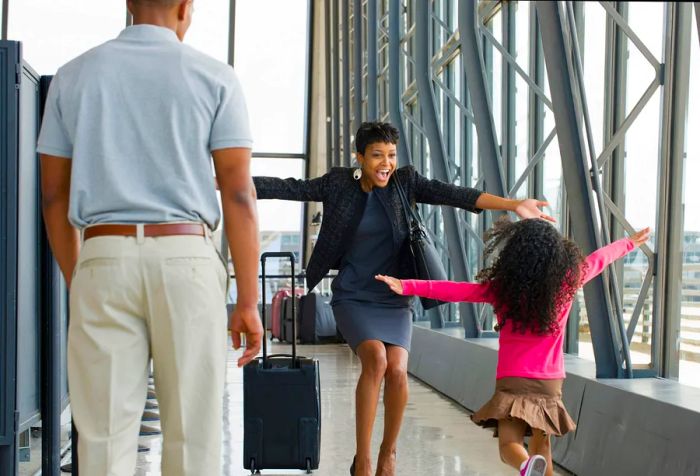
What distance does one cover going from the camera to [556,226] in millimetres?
8367

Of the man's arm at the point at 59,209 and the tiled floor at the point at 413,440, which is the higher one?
the man's arm at the point at 59,209

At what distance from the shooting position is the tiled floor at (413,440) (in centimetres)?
553

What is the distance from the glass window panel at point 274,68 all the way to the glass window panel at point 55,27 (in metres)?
2.86

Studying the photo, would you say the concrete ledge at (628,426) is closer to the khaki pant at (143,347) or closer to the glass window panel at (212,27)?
the khaki pant at (143,347)

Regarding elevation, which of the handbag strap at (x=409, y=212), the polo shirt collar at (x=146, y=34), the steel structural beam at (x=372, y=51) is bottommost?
the handbag strap at (x=409, y=212)

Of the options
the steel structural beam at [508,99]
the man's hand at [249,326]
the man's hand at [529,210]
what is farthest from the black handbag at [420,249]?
the steel structural beam at [508,99]

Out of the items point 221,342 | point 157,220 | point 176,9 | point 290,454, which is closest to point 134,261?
point 157,220

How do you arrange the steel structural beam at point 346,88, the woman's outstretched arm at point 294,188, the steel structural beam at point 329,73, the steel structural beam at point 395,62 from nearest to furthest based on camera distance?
the woman's outstretched arm at point 294,188, the steel structural beam at point 395,62, the steel structural beam at point 346,88, the steel structural beam at point 329,73

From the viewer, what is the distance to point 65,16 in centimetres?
2253

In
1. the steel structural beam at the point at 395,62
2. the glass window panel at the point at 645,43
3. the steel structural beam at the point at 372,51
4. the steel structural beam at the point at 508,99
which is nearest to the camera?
the glass window panel at the point at 645,43

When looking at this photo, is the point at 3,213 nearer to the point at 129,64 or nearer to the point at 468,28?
the point at 129,64

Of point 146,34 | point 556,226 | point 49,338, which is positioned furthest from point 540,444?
point 556,226

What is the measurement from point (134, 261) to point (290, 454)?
10.2 ft

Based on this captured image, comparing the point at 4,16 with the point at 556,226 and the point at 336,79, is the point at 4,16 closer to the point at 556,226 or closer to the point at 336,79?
the point at 336,79
